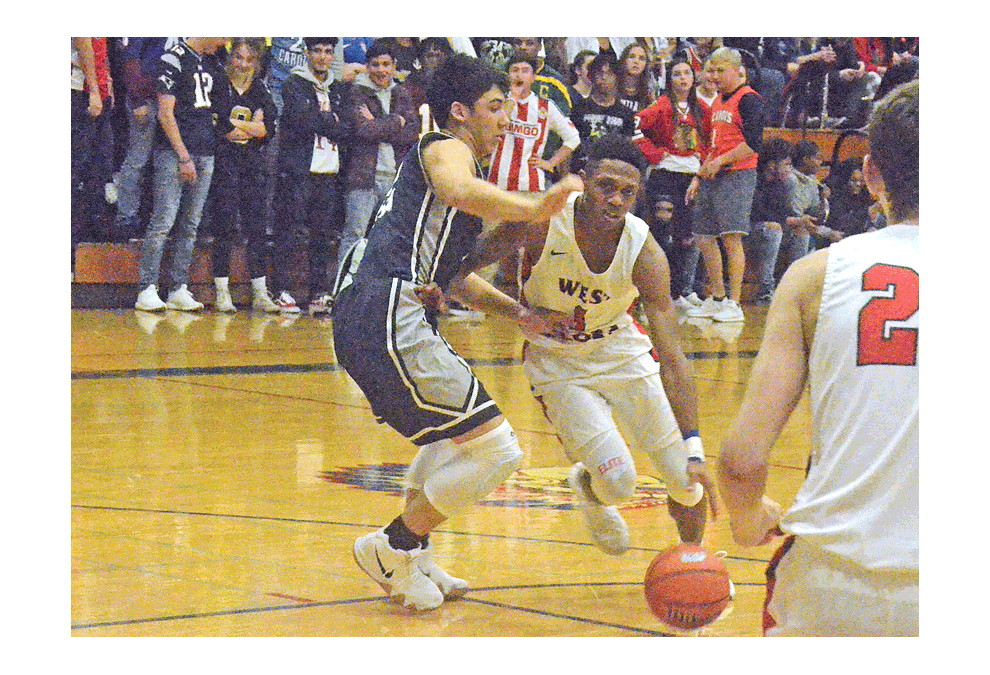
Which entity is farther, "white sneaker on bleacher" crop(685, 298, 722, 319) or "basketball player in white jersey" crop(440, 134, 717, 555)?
"white sneaker on bleacher" crop(685, 298, 722, 319)

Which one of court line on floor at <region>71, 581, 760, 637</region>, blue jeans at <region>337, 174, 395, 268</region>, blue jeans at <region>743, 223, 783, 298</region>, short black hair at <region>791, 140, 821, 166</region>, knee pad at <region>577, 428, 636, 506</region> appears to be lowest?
court line on floor at <region>71, 581, 760, 637</region>

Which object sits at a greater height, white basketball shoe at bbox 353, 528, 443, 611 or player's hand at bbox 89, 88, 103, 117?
player's hand at bbox 89, 88, 103, 117

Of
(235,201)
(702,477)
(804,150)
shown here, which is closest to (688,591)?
(702,477)

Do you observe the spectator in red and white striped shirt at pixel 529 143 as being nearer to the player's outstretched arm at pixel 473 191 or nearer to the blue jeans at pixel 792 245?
the blue jeans at pixel 792 245

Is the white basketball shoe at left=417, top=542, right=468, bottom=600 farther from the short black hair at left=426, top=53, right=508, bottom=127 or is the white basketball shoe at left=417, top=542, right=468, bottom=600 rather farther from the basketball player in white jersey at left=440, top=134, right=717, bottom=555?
the short black hair at left=426, top=53, right=508, bottom=127

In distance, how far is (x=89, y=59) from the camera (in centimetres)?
1028

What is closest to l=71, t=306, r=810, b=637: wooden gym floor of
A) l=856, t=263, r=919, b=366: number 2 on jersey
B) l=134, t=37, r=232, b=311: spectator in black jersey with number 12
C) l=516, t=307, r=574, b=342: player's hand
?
l=516, t=307, r=574, b=342: player's hand

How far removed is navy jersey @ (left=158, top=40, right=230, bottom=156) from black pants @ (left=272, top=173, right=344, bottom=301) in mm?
765

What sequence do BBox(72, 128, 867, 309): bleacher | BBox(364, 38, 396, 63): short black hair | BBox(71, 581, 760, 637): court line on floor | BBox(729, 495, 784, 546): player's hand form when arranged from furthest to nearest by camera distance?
BBox(72, 128, 867, 309): bleacher < BBox(364, 38, 396, 63): short black hair < BBox(71, 581, 760, 637): court line on floor < BBox(729, 495, 784, 546): player's hand

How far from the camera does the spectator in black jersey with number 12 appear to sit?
11.0 metres

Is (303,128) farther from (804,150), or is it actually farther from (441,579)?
(441,579)

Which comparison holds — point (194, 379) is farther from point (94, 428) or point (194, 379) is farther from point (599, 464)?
point (599, 464)
